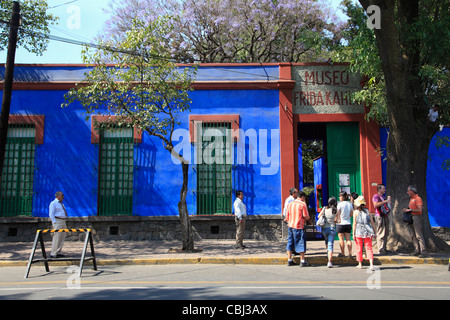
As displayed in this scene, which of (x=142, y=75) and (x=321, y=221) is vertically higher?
(x=142, y=75)

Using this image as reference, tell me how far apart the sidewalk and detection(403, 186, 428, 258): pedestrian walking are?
0.89 ft

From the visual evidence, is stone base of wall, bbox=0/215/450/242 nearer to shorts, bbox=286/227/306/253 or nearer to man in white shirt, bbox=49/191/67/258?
man in white shirt, bbox=49/191/67/258

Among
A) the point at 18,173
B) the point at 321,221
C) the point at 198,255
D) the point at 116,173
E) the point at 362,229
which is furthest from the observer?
the point at 116,173

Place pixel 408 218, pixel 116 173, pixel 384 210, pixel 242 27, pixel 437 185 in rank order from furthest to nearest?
pixel 242 27 < pixel 437 185 < pixel 116 173 < pixel 384 210 < pixel 408 218

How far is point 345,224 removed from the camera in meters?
9.90

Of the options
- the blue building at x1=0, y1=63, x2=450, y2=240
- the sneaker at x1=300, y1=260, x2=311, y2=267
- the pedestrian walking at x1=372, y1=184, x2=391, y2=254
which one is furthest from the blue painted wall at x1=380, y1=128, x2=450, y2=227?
the sneaker at x1=300, y1=260, x2=311, y2=267

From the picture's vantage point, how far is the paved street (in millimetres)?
6156

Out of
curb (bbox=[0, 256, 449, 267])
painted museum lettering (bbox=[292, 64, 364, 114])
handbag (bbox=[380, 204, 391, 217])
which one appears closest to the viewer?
curb (bbox=[0, 256, 449, 267])

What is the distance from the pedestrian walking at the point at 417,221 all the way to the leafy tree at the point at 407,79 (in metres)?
0.46

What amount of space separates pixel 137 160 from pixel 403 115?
847cm

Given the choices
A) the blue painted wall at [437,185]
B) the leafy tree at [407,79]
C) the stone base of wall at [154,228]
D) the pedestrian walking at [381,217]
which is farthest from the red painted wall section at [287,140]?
the pedestrian walking at [381,217]
